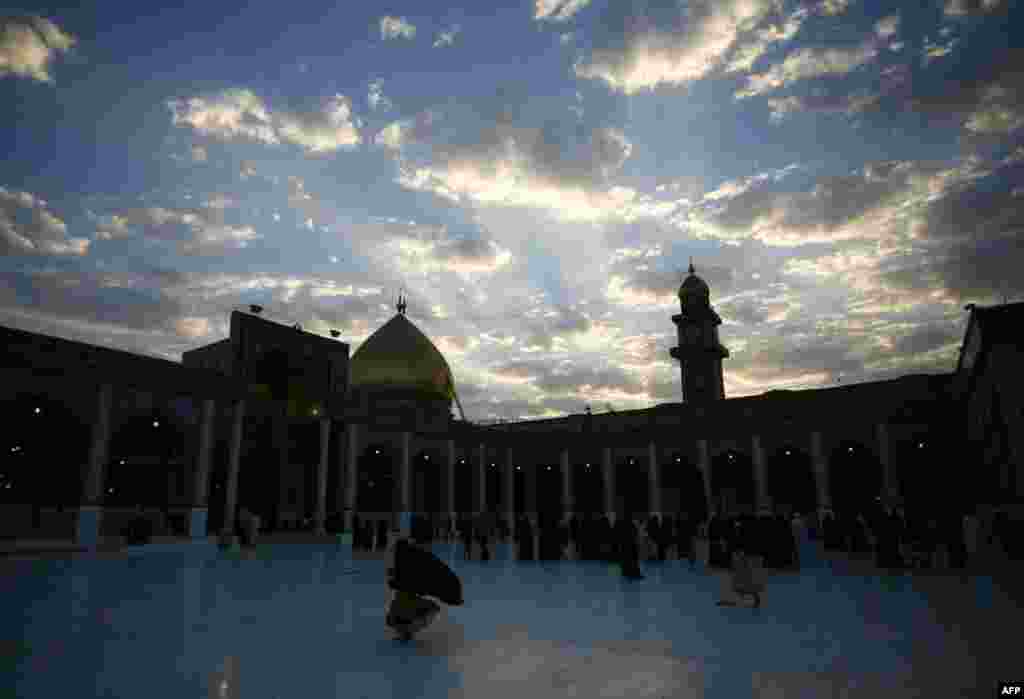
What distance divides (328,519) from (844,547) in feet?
75.3

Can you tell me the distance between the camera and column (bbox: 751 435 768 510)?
1427 inches

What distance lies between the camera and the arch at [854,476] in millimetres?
33500

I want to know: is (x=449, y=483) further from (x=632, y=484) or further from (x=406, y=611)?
(x=406, y=611)

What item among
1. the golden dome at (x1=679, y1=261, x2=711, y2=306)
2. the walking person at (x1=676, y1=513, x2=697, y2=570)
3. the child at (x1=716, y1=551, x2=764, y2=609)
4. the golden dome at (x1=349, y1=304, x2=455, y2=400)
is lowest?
the walking person at (x1=676, y1=513, x2=697, y2=570)

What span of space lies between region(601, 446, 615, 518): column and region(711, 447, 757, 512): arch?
6.86 m

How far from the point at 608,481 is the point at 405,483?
14.9 metres

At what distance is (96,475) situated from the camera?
871 inches

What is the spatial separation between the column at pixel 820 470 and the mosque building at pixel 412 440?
3.9 inches

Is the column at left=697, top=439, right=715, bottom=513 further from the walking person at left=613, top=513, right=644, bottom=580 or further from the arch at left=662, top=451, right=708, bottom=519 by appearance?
the walking person at left=613, top=513, right=644, bottom=580

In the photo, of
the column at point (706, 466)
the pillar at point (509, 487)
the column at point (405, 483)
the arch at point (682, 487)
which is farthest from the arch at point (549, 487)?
the column at point (405, 483)

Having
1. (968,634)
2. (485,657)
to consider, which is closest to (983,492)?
(968,634)

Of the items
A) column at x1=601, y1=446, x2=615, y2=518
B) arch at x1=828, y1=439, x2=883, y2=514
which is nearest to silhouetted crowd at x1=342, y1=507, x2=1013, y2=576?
arch at x1=828, y1=439, x2=883, y2=514

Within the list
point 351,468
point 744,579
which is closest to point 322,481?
point 351,468

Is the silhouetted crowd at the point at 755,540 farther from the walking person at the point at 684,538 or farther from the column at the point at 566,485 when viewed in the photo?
the column at the point at 566,485
